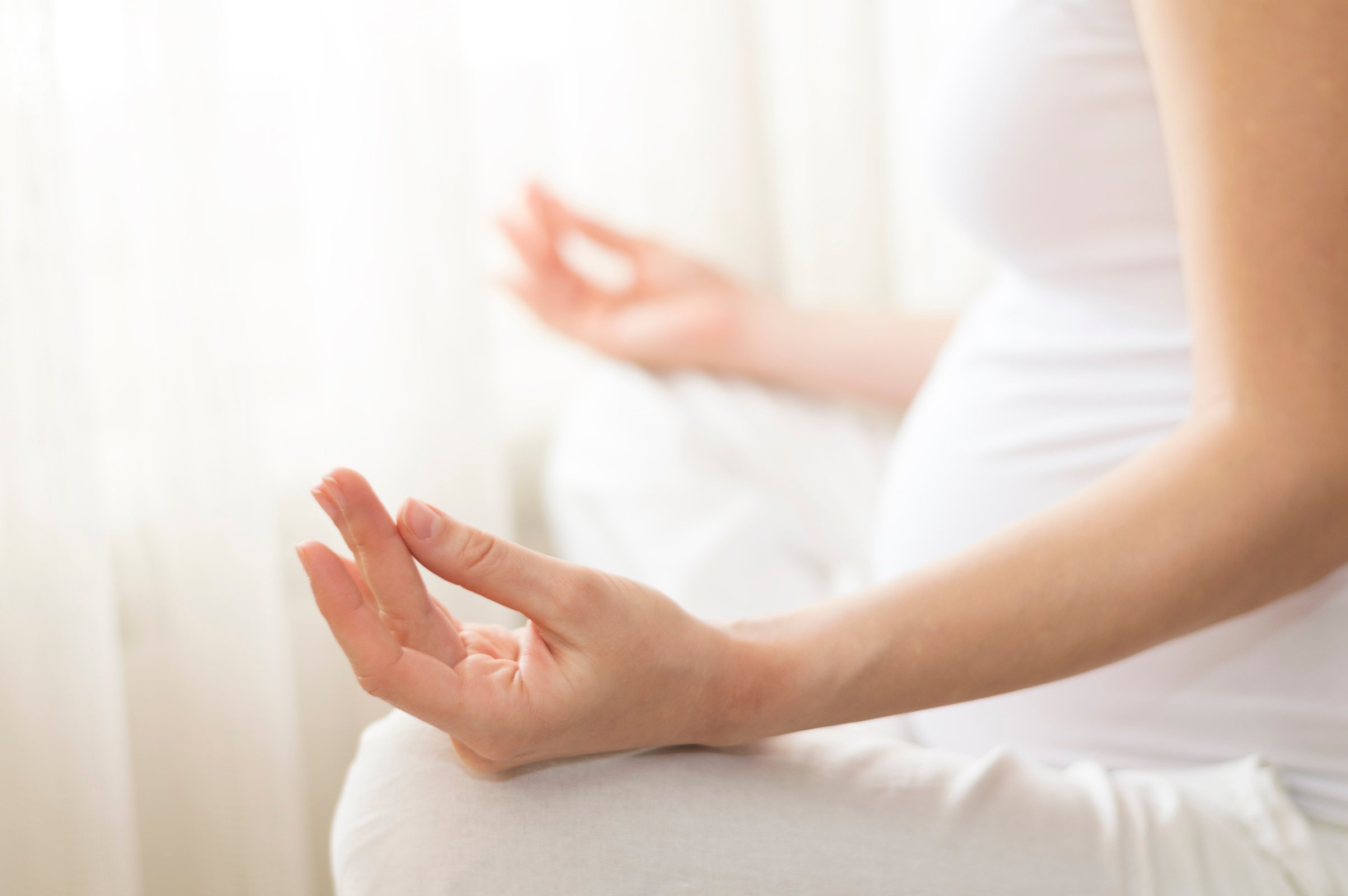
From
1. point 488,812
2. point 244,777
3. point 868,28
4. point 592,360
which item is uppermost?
point 868,28

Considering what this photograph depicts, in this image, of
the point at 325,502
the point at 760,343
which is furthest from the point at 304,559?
the point at 760,343

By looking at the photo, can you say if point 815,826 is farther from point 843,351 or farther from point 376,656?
point 843,351

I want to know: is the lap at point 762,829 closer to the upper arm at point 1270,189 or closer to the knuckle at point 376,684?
the knuckle at point 376,684

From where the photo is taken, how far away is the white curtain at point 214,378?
2.20 feet

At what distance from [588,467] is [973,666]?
532 millimetres

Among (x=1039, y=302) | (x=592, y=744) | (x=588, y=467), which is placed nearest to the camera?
(x=592, y=744)

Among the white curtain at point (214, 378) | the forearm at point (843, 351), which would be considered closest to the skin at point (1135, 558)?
the white curtain at point (214, 378)

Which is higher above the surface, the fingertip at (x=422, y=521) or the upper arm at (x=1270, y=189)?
the upper arm at (x=1270, y=189)

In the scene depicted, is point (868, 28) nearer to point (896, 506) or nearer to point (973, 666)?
point (896, 506)

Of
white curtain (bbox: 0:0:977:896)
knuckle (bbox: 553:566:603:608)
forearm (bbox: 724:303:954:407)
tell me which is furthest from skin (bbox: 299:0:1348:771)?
forearm (bbox: 724:303:954:407)

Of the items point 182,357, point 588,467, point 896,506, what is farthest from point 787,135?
point 182,357

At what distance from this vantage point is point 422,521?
0.45m

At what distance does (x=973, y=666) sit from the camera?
527mm

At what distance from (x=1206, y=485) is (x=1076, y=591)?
3.2 inches
